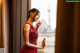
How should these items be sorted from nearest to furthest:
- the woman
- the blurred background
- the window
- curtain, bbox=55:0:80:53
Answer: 1. curtain, bbox=55:0:80:53
2. the woman
3. the window
4. the blurred background

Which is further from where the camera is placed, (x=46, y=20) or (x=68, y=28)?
(x=46, y=20)

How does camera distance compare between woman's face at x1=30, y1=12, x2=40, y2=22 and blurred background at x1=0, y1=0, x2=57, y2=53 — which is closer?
woman's face at x1=30, y1=12, x2=40, y2=22

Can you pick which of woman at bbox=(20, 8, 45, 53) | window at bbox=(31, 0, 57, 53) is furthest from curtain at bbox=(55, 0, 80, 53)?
window at bbox=(31, 0, 57, 53)

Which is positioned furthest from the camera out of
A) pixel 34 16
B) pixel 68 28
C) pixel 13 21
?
pixel 13 21

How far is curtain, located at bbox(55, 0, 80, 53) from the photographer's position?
39.3 inches

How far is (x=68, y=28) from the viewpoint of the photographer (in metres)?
1.05

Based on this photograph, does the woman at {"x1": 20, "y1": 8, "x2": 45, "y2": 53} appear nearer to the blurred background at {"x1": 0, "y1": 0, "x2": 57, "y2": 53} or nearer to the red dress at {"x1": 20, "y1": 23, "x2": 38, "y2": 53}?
the red dress at {"x1": 20, "y1": 23, "x2": 38, "y2": 53}

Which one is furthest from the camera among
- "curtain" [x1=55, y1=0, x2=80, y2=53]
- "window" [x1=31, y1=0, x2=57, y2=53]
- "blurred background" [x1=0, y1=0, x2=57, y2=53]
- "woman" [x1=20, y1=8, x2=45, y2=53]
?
"blurred background" [x1=0, y1=0, x2=57, y2=53]

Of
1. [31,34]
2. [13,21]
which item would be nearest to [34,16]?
[31,34]

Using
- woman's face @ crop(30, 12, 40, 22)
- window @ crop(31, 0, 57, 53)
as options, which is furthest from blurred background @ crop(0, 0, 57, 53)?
woman's face @ crop(30, 12, 40, 22)

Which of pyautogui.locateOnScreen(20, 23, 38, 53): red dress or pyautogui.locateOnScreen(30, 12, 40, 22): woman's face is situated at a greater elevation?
pyautogui.locateOnScreen(30, 12, 40, 22): woman's face

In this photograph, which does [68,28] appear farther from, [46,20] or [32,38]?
Answer: [46,20]

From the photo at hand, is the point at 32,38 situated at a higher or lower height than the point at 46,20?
lower

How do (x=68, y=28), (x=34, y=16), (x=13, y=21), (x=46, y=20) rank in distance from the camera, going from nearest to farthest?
1. (x=68, y=28)
2. (x=34, y=16)
3. (x=46, y=20)
4. (x=13, y=21)
